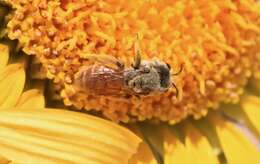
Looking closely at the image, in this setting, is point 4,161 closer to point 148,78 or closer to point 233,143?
point 148,78

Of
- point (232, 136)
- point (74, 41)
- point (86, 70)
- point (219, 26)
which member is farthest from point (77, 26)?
point (232, 136)

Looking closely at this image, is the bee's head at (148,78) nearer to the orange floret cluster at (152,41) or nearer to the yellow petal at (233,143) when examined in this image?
the orange floret cluster at (152,41)

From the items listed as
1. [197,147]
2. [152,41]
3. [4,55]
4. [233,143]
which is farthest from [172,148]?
[4,55]

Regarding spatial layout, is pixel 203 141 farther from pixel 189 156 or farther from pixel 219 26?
pixel 219 26

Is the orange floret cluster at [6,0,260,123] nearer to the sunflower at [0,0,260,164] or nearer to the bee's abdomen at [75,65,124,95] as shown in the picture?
the sunflower at [0,0,260,164]

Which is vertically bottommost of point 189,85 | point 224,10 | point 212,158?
point 212,158

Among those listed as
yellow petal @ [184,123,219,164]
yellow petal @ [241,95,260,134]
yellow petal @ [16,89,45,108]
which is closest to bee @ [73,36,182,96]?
yellow petal @ [16,89,45,108]
